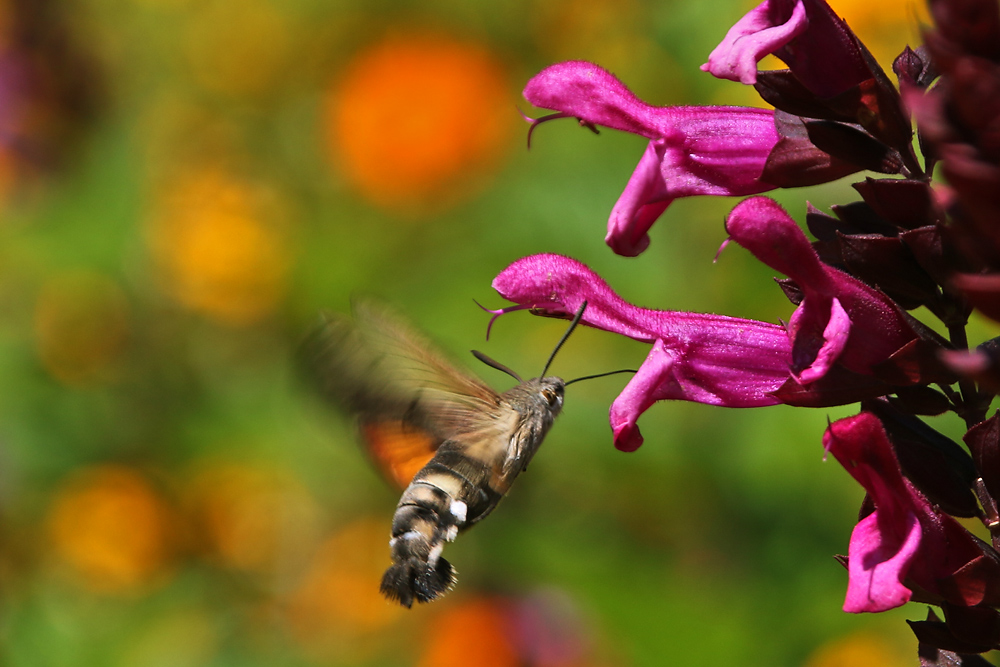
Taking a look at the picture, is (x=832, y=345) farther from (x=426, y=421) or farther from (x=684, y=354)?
(x=426, y=421)

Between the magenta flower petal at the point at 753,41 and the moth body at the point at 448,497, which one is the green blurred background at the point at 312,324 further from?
the magenta flower petal at the point at 753,41

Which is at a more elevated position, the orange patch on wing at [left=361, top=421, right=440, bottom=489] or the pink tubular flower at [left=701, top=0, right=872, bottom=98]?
the pink tubular flower at [left=701, top=0, right=872, bottom=98]

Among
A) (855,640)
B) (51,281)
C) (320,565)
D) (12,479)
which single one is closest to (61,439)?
(12,479)

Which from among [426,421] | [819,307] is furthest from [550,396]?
[819,307]

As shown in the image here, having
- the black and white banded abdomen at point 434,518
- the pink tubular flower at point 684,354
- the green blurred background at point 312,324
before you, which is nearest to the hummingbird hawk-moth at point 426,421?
the black and white banded abdomen at point 434,518

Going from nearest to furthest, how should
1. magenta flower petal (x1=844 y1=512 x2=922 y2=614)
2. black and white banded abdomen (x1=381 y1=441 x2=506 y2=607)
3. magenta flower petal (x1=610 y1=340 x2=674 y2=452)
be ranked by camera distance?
1. magenta flower petal (x1=844 y1=512 x2=922 y2=614)
2. magenta flower petal (x1=610 y1=340 x2=674 y2=452)
3. black and white banded abdomen (x1=381 y1=441 x2=506 y2=607)

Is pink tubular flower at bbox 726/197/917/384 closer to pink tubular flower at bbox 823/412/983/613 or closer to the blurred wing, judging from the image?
pink tubular flower at bbox 823/412/983/613

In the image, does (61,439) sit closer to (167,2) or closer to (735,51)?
(167,2)

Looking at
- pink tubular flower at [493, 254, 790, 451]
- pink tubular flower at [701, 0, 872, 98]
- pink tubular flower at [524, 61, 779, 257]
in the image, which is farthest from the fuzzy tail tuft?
pink tubular flower at [701, 0, 872, 98]
